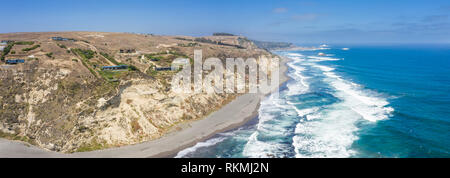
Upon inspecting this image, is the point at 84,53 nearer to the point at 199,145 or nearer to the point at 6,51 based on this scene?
the point at 6,51

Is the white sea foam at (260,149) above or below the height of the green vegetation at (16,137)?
below

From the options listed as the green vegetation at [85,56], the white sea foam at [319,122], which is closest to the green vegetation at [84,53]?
the green vegetation at [85,56]

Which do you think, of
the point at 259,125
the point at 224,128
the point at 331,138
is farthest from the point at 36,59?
the point at 331,138

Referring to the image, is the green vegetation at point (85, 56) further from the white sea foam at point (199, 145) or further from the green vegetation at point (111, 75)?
the white sea foam at point (199, 145)

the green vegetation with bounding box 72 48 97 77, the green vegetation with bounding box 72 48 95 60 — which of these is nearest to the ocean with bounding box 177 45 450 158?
the green vegetation with bounding box 72 48 97 77

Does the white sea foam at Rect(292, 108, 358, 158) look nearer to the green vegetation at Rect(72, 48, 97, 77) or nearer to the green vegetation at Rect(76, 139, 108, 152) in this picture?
the green vegetation at Rect(76, 139, 108, 152)

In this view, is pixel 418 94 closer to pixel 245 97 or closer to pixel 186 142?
pixel 245 97
